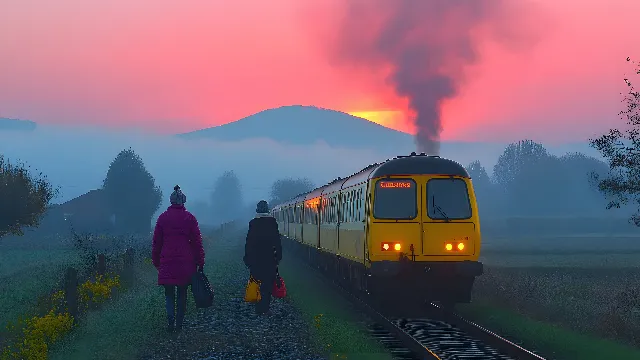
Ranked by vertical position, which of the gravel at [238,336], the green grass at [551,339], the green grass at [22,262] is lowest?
the green grass at [551,339]

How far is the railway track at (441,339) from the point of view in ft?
37.3

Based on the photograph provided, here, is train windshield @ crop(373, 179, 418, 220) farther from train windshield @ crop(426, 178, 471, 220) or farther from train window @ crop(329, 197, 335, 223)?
train window @ crop(329, 197, 335, 223)

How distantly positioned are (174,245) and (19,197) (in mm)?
33060

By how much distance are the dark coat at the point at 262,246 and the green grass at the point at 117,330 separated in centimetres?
195

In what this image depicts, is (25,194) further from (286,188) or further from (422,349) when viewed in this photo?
(286,188)

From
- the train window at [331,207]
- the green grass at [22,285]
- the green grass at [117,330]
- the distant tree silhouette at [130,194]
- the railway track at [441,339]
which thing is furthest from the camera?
the distant tree silhouette at [130,194]

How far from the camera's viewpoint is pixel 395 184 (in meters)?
16.6

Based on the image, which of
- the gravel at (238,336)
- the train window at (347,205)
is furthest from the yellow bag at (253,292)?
the train window at (347,205)

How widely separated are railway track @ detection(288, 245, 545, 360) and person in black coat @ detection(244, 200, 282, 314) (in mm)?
2255

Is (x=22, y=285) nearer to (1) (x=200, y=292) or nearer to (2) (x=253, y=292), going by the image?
(2) (x=253, y=292)

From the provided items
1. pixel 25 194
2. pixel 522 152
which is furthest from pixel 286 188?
pixel 25 194

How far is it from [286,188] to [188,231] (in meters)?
186

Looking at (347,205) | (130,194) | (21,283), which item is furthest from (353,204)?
(130,194)

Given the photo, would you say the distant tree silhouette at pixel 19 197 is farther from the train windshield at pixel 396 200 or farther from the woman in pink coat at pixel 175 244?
the woman in pink coat at pixel 175 244
